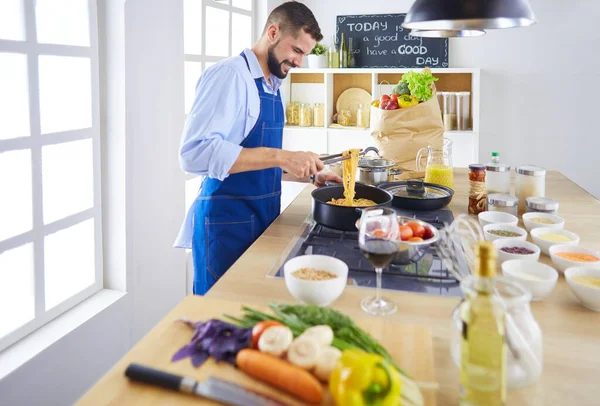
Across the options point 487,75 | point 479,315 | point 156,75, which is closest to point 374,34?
point 487,75

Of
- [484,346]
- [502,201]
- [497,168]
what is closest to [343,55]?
[497,168]

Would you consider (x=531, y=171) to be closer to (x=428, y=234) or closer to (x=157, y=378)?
(x=428, y=234)

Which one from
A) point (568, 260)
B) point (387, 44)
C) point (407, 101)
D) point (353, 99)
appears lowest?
point (568, 260)

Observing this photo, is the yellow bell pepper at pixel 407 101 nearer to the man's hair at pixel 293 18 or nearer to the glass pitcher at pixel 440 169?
the glass pitcher at pixel 440 169

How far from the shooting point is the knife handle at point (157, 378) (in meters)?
0.94

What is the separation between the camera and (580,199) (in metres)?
2.53

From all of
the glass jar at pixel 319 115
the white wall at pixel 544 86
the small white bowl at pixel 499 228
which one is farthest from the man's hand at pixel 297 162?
the white wall at pixel 544 86

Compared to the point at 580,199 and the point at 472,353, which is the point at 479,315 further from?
the point at 580,199

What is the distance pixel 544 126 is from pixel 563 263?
11.5 feet

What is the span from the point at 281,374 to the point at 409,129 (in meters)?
2.25

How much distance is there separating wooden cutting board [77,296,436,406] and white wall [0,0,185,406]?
1201mm

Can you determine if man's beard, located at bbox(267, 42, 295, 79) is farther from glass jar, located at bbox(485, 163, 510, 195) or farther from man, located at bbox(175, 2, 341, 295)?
glass jar, located at bbox(485, 163, 510, 195)

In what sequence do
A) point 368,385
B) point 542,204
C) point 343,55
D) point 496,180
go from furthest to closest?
point 343,55, point 496,180, point 542,204, point 368,385

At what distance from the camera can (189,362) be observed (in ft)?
3.34
